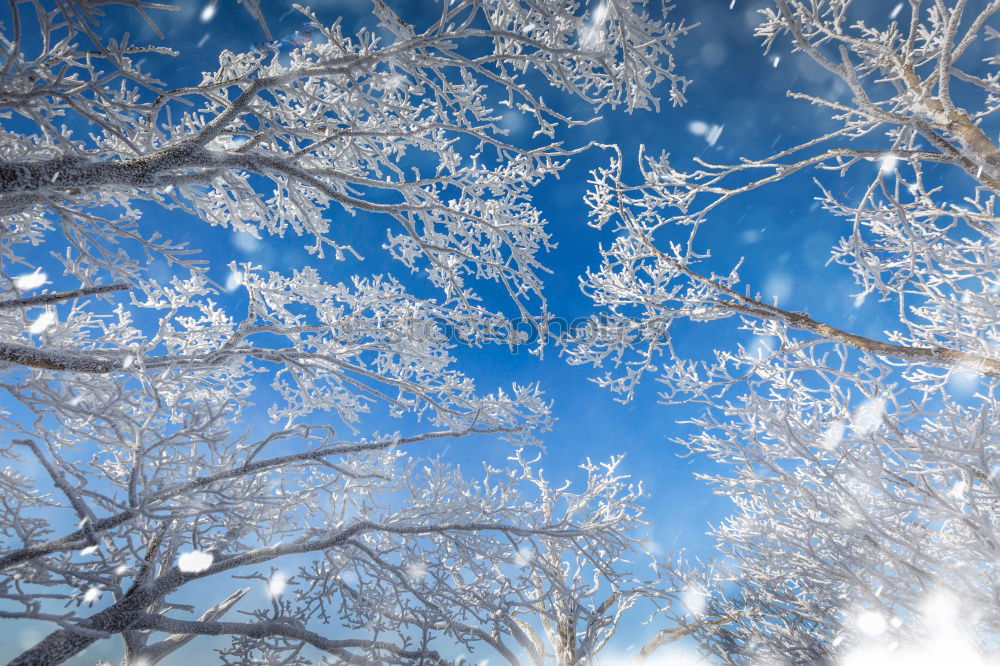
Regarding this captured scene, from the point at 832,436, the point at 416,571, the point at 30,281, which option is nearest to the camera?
the point at 30,281

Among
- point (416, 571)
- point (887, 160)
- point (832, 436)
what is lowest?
point (416, 571)

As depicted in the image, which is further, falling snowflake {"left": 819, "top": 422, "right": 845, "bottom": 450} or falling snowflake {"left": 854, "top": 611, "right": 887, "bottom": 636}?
falling snowflake {"left": 819, "top": 422, "right": 845, "bottom": 450}

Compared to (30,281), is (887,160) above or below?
above

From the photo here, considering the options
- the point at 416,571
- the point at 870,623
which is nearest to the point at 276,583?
the point at 416,571

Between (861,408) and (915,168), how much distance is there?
228cm

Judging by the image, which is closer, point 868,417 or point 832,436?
point 868,417

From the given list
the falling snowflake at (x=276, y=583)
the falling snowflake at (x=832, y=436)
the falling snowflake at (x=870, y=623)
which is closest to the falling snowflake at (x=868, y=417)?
the falling snowflake at (x=832, y=436)

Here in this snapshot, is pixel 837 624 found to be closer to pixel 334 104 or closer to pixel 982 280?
pixel 982 280

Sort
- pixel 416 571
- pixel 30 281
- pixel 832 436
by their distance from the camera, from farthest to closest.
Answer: pixel 832 436
pixel 416 571
pixel 30 281

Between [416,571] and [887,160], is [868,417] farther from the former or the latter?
[416,571]

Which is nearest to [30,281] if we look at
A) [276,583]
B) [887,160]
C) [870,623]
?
[276,583]

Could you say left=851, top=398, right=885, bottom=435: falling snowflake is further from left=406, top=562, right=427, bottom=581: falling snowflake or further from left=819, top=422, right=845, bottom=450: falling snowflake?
left=406, top=562, right=427, bottom=581: falling snowflake

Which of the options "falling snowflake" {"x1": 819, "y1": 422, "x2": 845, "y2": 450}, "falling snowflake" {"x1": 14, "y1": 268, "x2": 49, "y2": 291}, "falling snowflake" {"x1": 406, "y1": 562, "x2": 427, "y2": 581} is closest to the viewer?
"falling snowflake" {"x1": 14, "y1": 268, "x2": 49, "y2": 291}

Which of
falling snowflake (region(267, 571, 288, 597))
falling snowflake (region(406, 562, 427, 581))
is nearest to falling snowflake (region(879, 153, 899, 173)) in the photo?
falling snowflake (region(406, 562, 427, 581))
